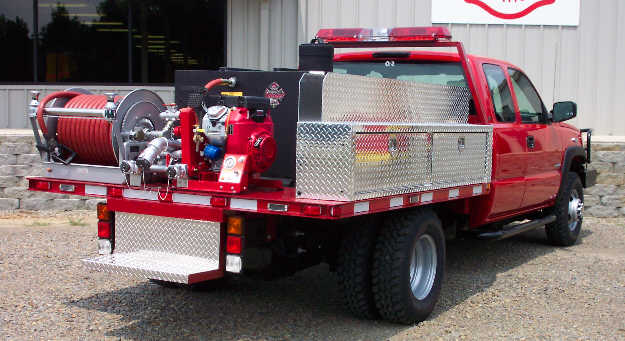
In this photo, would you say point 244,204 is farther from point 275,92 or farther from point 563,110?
point 563,110

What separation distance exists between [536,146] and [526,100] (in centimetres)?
51

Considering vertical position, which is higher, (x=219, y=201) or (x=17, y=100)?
(x=17, y=100)

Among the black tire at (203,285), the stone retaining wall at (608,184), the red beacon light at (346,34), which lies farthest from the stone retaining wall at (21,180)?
the stone retaining wall at (608,184)

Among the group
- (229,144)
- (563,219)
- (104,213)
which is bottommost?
(563,219)

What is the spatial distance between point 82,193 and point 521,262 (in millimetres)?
4537

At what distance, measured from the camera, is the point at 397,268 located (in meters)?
4.84

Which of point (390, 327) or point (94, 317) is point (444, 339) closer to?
point (390, 327)

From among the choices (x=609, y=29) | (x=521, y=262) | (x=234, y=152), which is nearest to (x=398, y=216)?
(x=234, y=152)

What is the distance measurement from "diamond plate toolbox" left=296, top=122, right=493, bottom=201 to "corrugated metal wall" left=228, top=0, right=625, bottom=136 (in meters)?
6.03

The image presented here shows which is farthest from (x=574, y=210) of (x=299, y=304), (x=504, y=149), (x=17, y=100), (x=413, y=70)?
(x=17, y=100)

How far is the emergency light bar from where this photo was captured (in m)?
6.31

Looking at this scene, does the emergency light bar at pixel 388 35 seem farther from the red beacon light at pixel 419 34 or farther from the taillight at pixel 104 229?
the taillight at pixel 104 229

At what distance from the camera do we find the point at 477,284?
6.45 metres

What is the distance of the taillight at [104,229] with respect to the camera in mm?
5051
